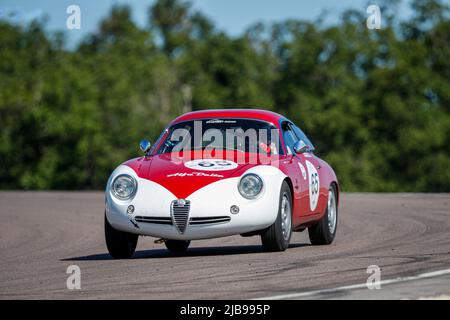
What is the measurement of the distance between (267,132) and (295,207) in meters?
1.01

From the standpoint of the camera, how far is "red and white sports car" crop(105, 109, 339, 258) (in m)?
11.6

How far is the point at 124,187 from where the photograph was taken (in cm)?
1186

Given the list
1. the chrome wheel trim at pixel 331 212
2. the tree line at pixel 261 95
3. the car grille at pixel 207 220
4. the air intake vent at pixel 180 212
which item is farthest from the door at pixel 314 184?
the tree line at pixel 261 95

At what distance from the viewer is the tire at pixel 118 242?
11.9 meters

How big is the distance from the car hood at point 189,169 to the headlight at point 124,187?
0.39 feet

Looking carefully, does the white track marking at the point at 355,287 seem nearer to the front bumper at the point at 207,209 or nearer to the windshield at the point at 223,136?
the front bumper at the point at 207,209

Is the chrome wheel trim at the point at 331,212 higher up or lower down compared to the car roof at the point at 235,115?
lower down

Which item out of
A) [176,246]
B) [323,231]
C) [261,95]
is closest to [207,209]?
[176,246]

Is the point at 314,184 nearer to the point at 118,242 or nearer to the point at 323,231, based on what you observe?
the point at 323,231

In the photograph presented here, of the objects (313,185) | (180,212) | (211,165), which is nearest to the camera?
(180,212)

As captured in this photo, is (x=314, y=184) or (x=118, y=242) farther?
(x=314, y=184)

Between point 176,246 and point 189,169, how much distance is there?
1663 mm

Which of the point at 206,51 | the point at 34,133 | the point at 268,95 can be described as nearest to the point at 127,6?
the point at 206,51

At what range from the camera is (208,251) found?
12.9 meters
